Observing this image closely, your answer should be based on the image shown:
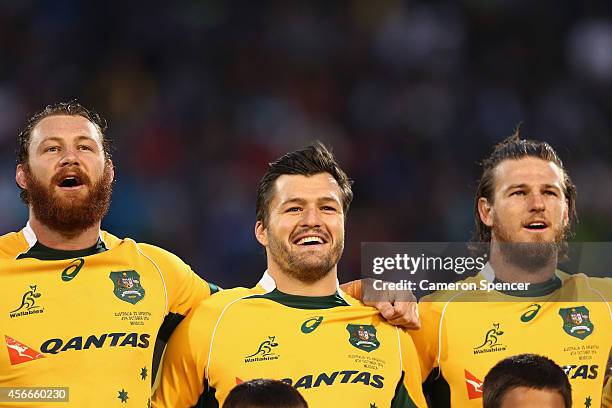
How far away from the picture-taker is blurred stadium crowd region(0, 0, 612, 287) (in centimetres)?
740

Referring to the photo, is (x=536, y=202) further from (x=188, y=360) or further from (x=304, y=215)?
(x=188, y=360)

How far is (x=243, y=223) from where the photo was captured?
7.25 m

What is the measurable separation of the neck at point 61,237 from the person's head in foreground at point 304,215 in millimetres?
683

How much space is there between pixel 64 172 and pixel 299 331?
43.5 inches

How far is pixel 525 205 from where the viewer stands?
423 cm

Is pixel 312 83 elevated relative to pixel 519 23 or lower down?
lower down

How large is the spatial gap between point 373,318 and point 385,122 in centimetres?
437

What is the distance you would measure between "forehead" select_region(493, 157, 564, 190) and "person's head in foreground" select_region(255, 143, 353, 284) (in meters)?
0.73

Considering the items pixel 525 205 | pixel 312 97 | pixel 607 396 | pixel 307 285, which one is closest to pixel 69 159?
pixel 307 285

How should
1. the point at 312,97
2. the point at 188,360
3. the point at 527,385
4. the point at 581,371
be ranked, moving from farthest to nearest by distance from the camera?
the point at 312,97 < the point at 581,371 < the point at 188,360 < the point at 527,385

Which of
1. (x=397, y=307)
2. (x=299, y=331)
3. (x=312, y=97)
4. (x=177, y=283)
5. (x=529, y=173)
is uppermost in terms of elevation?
(x=312, y=97)

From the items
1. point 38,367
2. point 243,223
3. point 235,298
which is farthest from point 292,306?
point 243,223

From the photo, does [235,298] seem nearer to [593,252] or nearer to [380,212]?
[593,252]

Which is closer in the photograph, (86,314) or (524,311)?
(86,314)
